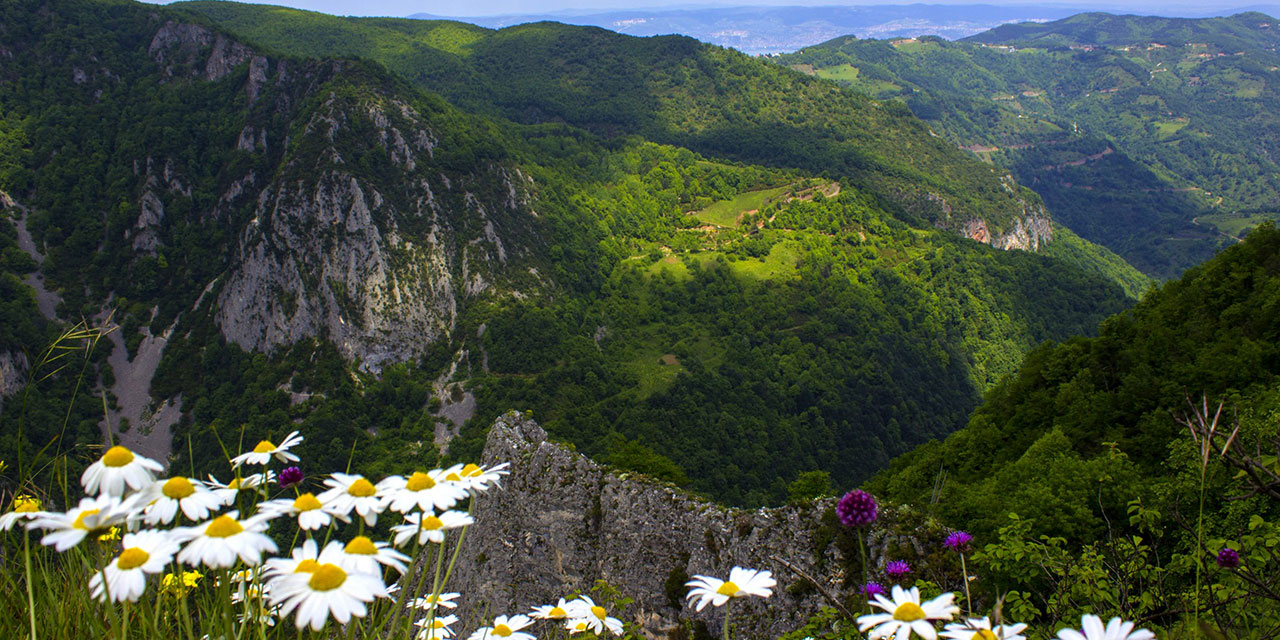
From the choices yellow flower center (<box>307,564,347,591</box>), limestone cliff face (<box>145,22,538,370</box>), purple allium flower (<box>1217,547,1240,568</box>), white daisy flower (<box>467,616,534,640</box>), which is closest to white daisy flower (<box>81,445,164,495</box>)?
yellow flower center (<box>307,564,347,591</box>)

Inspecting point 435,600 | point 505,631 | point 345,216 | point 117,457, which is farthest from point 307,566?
point 345,216

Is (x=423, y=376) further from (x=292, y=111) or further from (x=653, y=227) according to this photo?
(x=653, y=227)

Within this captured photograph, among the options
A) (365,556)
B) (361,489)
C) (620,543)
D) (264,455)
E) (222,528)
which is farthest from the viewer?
(620,543)

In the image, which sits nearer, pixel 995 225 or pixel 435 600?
pixel 435 600

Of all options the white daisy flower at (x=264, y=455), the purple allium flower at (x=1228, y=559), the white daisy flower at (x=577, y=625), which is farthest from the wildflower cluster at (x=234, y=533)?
the purple allium flower at (x=1228, y=559)

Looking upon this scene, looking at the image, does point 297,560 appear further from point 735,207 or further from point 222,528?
point 735,207

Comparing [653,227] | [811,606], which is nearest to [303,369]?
[653,227]
